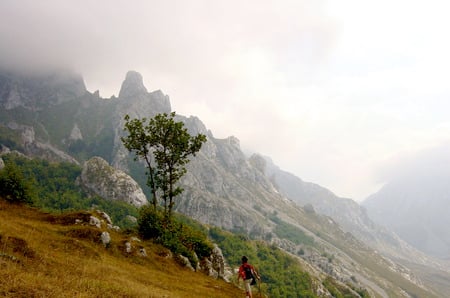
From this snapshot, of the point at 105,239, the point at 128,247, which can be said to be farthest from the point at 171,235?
the point at 105,239

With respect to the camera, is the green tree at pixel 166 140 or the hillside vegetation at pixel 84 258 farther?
the green tree at pixel 166 140

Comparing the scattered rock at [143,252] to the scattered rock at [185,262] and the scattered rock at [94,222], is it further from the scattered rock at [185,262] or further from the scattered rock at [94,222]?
the scattered rock at [185,262]

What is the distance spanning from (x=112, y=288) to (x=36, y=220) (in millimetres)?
27949

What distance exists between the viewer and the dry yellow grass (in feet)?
62.0

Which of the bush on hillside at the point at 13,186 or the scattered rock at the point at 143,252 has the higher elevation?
the bush on hillside at the point at 13,186

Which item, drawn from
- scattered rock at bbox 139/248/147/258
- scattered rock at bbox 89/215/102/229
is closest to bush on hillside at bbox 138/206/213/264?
scattered rock at bbox 139/248/147/258

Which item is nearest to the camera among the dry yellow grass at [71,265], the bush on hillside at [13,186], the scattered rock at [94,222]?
the dry yellow grass at [71,265]

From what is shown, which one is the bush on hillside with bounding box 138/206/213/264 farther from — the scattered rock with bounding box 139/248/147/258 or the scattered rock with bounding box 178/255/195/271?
the scattered rock with bounding box 139/248/147/258

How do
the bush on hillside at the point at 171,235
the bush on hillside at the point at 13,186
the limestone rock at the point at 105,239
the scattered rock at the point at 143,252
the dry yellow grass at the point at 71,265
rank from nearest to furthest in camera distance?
1. the dry yellow grass at the point at 71,265
2. the limestone rock at the point at 105,239
3. the scattered rock at the point at 143,252
4. the bush on hillside at the point at 13,186
5. the bush on hillside at the point at 171,235

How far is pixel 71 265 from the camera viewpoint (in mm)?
26469

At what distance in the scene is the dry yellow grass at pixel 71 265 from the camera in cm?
1891

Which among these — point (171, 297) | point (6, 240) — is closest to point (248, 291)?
point (171, 297)

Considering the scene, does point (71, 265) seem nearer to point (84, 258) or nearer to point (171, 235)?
point (84, 258)

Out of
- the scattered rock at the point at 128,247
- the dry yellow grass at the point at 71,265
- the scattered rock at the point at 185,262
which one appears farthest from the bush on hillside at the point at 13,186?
the scattered rock at the point at 185,262
